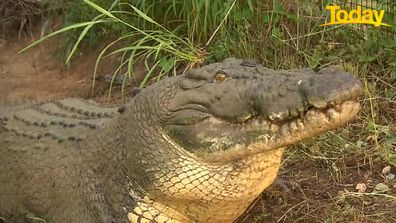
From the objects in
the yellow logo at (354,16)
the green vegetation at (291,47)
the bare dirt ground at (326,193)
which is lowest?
the bare dirt ground at (326,193)

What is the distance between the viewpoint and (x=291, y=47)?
3725 mm

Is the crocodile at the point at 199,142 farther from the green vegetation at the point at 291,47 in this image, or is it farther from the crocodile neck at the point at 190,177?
the green vegetation at the point at 291,47

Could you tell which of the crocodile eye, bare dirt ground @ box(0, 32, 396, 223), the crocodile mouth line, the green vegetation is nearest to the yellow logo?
the green vegetation

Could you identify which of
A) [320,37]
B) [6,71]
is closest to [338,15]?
[320,37]

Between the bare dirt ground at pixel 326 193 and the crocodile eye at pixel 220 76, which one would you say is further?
the bare dirt ground at pixel 326 193

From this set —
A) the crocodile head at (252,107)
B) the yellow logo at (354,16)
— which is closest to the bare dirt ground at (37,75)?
the yellow logo at (354,16)

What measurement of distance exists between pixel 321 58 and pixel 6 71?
8.73 feet

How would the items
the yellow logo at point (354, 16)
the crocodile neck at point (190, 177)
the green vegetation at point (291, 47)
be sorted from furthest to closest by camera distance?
the yellow logo at point (354, 16) < the green vegetation at point (291, 47) < the crocodile neck at point (190, 177)

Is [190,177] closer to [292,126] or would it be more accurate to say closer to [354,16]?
[292,126]

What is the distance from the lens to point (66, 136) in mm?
2824

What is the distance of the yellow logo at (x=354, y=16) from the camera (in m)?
3.62

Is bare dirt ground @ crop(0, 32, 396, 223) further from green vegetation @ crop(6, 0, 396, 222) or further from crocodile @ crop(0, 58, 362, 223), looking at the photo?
crocodile @ crop(0, 58, 362, 223)

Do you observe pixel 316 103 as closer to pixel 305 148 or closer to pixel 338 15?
pixel 305 148

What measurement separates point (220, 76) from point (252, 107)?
0.17 m
